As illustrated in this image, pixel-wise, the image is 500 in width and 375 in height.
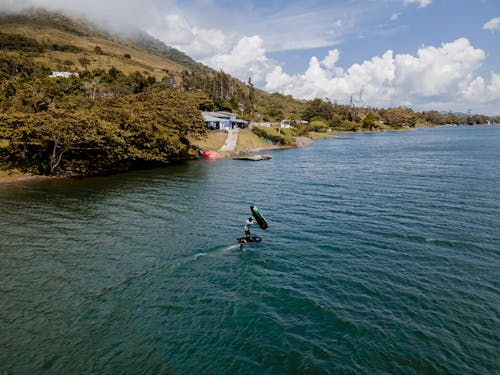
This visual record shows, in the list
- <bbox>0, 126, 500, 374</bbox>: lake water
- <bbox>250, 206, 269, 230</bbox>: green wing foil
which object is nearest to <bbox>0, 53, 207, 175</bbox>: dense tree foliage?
<bbox>0, 126, 500, 374</bbox>: lake water

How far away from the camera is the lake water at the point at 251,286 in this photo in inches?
682

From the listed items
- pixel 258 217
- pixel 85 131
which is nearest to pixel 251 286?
pixel 258 217

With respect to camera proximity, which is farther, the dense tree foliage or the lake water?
the dense tree foliage

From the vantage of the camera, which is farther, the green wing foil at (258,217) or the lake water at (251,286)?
the green wing foil at (258,217)

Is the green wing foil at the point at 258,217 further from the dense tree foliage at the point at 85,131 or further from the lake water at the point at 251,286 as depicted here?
the dense tree foliage at the point at 85,131

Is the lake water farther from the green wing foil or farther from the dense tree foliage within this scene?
the dense tree foliage

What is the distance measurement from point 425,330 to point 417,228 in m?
18.5

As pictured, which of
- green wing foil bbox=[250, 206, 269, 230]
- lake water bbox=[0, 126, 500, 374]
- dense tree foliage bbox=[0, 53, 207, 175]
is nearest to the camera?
A: lake water bbox=[0, 126, 500, 374]

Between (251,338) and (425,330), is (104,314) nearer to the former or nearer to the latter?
(251,338)

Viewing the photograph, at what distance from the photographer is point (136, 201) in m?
48.2

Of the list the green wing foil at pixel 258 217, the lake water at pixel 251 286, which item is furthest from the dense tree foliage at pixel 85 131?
the green wing foil at pixel 258 217

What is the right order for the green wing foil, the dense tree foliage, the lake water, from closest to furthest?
1. the lake water
2. the green wing foil
3. the dense tree foliage

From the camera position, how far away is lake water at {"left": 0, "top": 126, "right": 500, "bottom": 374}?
1731 centimetres


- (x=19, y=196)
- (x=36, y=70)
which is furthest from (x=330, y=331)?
(x=36, y=70)
